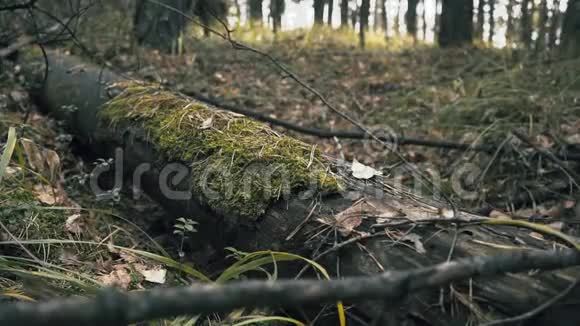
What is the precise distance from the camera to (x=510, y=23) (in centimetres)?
685

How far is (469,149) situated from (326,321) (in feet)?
7.30

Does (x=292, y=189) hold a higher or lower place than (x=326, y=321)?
higher

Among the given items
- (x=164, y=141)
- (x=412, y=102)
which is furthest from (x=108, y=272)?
(x=412, y=102)

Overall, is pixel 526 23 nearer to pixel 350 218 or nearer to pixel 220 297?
pixel 350 218

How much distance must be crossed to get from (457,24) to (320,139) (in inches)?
227

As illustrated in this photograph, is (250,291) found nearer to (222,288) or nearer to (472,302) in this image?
(222,288)

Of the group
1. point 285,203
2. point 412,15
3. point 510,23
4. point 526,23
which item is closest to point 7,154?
point 285,203

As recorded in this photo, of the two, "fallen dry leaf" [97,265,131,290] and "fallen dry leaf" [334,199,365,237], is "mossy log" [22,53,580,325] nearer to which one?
"fallen dry leaf" [334,199,365,237]

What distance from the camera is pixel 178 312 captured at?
670mm

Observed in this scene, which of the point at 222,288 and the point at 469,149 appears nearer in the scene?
the point at 222,288

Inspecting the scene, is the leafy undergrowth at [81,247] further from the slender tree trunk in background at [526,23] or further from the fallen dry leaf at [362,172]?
the slender tree trunk in background at [526,23]

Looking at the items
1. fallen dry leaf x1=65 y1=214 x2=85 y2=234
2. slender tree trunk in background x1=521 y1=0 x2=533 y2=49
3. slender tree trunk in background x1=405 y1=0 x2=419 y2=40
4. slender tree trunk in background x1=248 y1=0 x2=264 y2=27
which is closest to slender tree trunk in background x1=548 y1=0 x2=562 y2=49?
slender tree trunk in background x1=521 y1=0 x2=533 y2=49

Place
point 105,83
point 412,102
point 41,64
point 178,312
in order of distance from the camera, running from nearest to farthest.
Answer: point 178,312 → point 105,83 → point 41,64 → point 412,102

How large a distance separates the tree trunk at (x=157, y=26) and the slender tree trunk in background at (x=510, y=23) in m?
4.33
